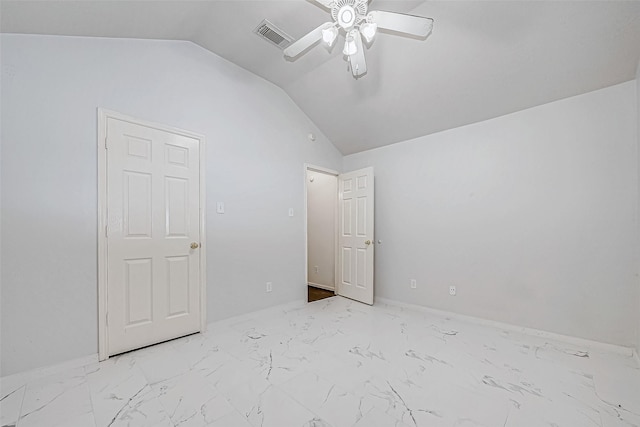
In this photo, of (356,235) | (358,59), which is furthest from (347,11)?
(356,235)

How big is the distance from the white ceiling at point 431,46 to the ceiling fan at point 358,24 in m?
0.20

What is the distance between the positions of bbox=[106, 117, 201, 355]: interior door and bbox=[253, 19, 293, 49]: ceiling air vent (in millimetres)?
1235

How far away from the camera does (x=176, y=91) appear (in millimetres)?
2730

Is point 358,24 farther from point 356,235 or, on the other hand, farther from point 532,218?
point 356,235

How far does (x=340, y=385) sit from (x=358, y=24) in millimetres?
2476

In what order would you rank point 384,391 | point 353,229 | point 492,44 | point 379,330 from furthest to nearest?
point 353,229 → point 379,330 → point 492,44 → point 384,391

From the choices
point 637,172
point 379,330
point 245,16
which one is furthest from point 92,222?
point 637,172

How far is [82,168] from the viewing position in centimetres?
218

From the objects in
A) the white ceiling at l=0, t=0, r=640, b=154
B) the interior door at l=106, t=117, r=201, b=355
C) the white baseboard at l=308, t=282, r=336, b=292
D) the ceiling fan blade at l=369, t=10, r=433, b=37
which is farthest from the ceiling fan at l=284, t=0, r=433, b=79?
the white baseboard at l=308, t=282, r=336, b=292

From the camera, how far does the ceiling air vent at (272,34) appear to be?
8.13 feet

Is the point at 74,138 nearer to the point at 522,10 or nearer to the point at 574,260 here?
the point at 522,10

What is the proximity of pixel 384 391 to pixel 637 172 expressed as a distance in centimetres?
275

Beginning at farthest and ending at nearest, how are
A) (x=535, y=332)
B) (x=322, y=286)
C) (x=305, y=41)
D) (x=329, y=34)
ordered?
(x=322, y=286) < (x=535, y=332) < (x=305, y=41) < (x=329, y=34)

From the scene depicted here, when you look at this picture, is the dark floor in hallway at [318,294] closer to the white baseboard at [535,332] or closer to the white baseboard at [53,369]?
the white baseboard at [535,332]
